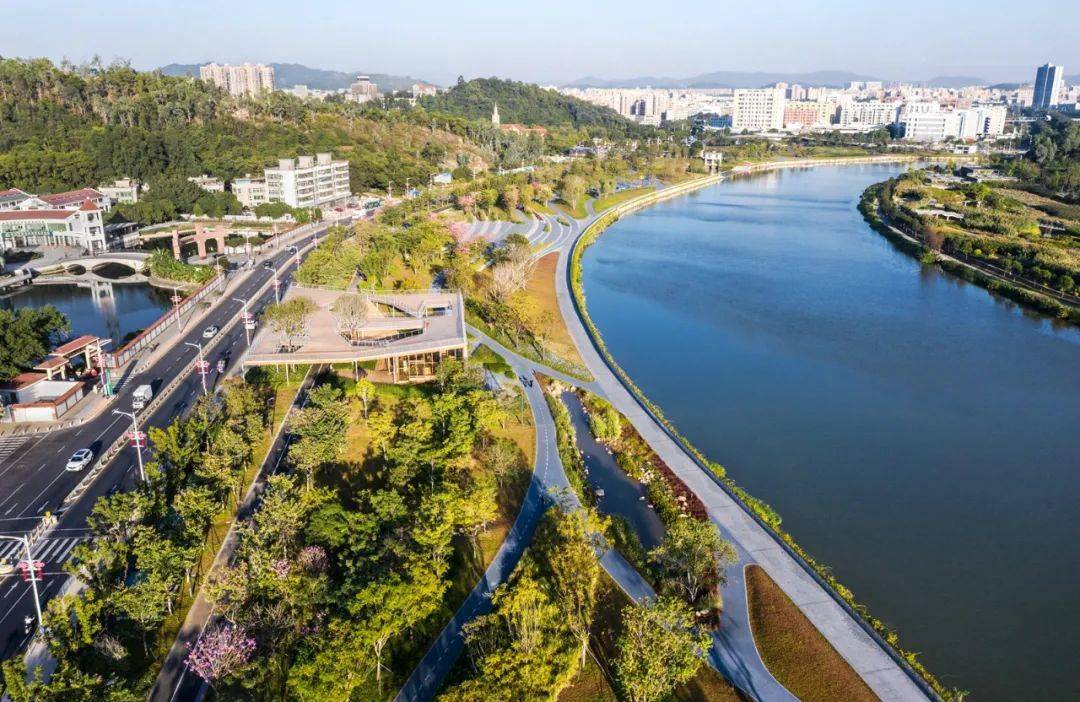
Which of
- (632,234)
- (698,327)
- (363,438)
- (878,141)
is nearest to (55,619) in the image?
(363,438)

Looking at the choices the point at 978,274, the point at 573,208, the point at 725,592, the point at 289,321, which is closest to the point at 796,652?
the point at 725,592

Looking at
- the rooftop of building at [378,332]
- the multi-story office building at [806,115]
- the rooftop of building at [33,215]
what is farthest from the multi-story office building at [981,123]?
the rooftop of building at [33,215]

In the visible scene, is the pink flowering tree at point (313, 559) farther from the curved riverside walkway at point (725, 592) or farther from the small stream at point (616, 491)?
the small stream at point (616, 491)

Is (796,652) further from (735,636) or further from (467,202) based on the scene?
(467,202)

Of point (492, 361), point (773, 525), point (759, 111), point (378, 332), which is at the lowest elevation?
point (773, 525)

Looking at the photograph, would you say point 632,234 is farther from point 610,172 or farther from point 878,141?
point 878,141

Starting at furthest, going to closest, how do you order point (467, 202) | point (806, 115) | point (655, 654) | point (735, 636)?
1. point (806, 115)
2. point (467, 202)
3. point (735, 636)
4. point (655, 654)
